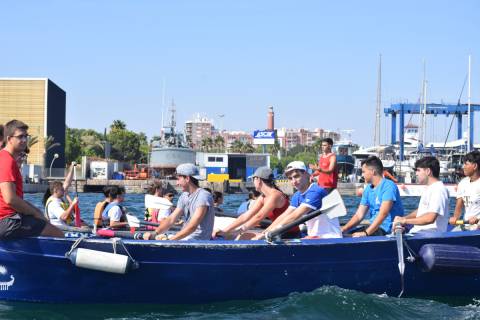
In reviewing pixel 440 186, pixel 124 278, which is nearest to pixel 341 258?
pixel 440 186

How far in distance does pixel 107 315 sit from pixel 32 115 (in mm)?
67451

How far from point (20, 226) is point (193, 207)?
1968 mm

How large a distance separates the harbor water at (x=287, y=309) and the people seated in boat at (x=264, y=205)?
94cm

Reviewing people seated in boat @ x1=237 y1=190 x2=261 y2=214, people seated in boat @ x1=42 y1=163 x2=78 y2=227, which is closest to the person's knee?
people seated in boat @ x1=42 y1=163 x2=78 y2=227

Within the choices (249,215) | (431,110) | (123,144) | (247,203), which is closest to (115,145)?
(123,144)

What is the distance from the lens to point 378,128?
69250 mm

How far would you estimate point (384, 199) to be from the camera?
9.19m

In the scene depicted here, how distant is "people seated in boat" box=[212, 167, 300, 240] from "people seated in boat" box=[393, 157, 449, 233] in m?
1.44

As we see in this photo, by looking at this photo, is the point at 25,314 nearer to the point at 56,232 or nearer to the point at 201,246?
the point at 56,232

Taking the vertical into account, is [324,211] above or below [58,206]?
above

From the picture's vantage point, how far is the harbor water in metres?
8.34

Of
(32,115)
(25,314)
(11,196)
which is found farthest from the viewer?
(32,115)

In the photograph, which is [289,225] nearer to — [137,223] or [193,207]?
[193,207]

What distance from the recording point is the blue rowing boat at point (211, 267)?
329 inches
